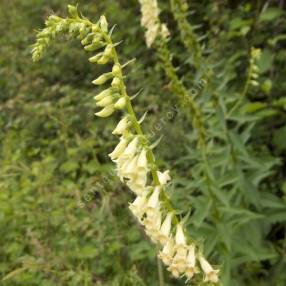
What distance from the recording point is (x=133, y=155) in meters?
2.18

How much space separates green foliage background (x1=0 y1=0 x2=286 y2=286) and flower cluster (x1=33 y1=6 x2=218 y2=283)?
0.72ft

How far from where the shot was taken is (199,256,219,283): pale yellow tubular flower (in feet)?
7.47

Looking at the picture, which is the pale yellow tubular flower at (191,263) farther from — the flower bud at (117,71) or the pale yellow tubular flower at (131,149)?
the flower bud at (117,71)

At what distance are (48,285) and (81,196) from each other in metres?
0.83

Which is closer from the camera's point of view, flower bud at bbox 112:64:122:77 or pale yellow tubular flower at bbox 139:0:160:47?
flower bud at bbox 112:64:122:77

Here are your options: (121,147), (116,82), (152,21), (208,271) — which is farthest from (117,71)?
(152,21)

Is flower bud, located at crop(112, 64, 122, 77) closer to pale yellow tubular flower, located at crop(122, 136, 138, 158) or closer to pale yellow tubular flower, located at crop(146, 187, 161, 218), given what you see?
pale yellow tubular flower, located at crop(122, 136, 138, 158)

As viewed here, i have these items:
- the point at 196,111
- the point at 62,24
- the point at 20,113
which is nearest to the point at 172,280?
the point at 196,111

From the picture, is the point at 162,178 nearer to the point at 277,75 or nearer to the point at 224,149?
the point at 224,149

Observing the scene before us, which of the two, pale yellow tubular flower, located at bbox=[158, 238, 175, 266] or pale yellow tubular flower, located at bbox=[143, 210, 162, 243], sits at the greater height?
pale yellow tubular flower, located at bbox=[143, 210, 162, 243]

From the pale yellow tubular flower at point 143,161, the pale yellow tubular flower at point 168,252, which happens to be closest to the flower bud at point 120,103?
the pale yellow tubular flower at point 143,161

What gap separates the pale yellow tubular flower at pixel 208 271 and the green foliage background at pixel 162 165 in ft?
0.48

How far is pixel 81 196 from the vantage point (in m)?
4.08

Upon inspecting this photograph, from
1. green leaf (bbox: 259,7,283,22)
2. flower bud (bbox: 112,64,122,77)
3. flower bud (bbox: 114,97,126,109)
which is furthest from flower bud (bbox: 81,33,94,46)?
green leaf (bbox: 259,7,283,22)
